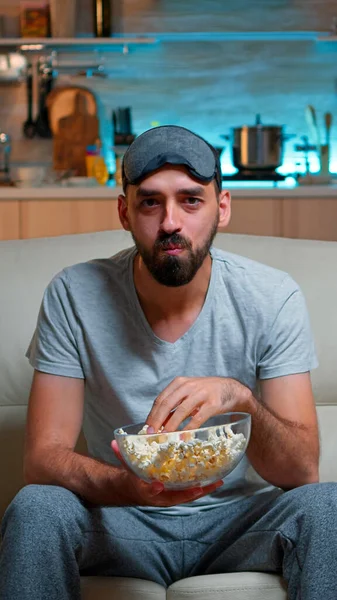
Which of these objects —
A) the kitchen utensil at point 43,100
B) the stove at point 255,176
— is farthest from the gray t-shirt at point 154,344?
the kitchen utensil at point 43,100

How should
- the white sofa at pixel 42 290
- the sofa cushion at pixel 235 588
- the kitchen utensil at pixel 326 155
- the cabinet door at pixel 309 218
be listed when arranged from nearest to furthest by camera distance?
1. the sofa cushion at pixel 235 588
2. the white sofa at pixel 42 290
3. the cabinet door at pixel 309 218
4. the kitchen utensil at pixel 326 155

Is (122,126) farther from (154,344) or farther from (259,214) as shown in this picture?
(154,344)

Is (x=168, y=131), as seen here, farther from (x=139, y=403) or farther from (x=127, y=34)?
(x=127, y=34)

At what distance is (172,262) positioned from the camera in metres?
1.79

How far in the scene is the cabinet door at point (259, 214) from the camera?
13.3 ft

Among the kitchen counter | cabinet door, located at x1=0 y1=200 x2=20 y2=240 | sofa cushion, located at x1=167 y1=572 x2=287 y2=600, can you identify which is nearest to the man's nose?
sofa cushion, located at x1=167 y1=572 x2=287 y2=600

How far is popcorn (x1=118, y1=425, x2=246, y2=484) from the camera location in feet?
4.51

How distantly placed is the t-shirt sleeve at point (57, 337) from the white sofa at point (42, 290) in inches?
11.1

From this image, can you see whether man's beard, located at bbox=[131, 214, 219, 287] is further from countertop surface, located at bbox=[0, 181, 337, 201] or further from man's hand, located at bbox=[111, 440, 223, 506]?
countertop surface, located at bbox=[0, 181, 337, 201]

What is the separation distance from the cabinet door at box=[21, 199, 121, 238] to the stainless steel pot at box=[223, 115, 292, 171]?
677mm

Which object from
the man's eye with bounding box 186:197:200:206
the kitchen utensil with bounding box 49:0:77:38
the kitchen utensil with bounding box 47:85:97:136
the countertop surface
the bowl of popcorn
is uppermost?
the kitchen utensil with bounding box 49:0:77:38

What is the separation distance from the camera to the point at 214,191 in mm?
1867

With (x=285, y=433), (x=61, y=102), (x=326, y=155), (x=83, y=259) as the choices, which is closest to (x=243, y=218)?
(x=326, y=155)

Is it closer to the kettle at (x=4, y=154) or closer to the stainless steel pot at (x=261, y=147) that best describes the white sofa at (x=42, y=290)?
the stainless steel pot at (x=261, y=147)
